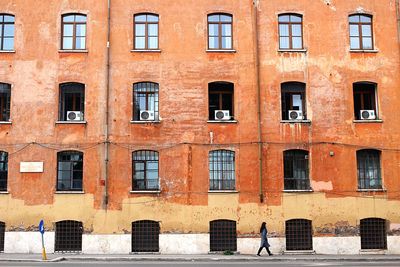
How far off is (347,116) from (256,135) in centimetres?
475

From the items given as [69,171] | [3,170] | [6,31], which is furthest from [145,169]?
[6,31]

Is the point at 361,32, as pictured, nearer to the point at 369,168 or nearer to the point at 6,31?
the point at 369,168

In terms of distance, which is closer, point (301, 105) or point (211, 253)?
point (211, 253)

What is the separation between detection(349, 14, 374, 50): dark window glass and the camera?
2856 cm

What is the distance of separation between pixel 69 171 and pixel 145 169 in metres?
3.77

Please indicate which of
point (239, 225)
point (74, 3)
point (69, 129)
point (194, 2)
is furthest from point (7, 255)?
point (194, 2)

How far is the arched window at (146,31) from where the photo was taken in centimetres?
2822

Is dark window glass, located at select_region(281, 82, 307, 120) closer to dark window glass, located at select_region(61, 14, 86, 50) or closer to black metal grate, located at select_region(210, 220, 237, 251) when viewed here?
black metal grate, located at select_region(210, 220, 237, 251)

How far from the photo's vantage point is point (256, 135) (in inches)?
1078

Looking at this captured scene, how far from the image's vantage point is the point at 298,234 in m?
26.9

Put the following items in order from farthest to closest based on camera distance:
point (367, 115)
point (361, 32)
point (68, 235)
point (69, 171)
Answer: point (361, 32), point (367, 115), point (69, 171), point (68, 235)

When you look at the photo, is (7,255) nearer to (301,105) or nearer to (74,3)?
(74,3)

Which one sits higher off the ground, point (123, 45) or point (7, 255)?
point (123, 45)

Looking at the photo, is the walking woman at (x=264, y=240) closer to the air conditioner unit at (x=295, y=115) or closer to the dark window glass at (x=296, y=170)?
the dark window glass at (x=296, y=170)
